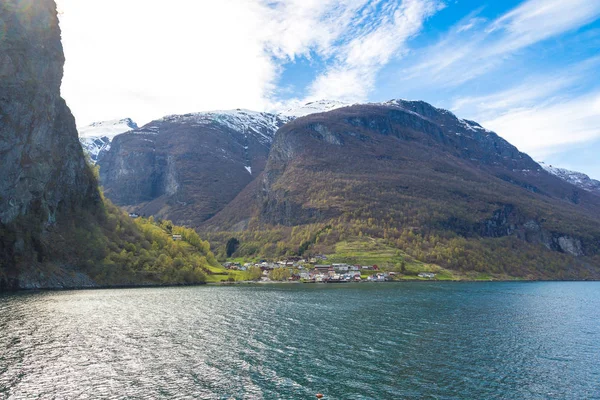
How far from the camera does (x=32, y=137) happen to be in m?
124

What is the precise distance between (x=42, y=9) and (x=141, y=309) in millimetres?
119662

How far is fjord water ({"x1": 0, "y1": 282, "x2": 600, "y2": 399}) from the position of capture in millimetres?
38719

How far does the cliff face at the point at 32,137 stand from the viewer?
114 meters

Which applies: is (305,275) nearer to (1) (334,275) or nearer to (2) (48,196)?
(1) (334,275)

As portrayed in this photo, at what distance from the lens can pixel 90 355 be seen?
158ft

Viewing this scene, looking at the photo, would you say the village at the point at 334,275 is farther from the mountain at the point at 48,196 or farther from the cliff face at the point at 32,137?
the cliff face at the point at 32,137

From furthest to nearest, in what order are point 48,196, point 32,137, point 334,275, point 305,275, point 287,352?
point 305,275, point 334,275, point 48,196, point 32,137, point 287,352

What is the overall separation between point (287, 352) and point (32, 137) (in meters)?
117

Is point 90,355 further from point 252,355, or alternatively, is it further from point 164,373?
point 252,355

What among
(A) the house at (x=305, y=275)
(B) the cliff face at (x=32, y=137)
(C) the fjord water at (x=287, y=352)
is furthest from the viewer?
(A) the house at (x=305, y=275)

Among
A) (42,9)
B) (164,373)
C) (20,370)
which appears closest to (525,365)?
(164,373)

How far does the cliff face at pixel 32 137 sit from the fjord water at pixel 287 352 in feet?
111

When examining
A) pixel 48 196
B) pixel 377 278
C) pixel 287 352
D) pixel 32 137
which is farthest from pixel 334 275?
pixel 287 352

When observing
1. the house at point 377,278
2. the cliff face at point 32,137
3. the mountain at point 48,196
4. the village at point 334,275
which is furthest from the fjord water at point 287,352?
the village at point 334,275
